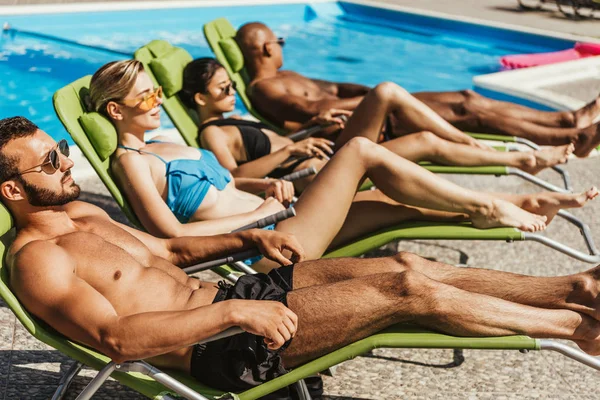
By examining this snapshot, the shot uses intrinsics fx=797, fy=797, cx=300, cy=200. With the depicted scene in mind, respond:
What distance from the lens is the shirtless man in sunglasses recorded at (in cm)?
247

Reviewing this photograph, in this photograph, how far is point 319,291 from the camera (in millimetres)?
2748

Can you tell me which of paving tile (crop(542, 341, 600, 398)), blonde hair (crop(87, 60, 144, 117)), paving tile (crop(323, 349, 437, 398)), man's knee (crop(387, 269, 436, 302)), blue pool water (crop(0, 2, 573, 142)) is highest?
blonde hair (crop(87, 60, 144, 117))

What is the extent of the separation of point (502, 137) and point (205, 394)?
10.7ft

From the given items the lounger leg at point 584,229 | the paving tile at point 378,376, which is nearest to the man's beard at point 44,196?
the paving tile at point 378,376

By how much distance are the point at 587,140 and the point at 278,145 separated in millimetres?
1921

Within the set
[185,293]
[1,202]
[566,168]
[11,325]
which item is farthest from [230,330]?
[566,168]

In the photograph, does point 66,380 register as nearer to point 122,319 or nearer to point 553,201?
point 122,319

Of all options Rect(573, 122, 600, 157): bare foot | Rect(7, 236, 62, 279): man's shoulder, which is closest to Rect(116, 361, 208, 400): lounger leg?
Rect(7, 236, 62, 279): man's shoulder

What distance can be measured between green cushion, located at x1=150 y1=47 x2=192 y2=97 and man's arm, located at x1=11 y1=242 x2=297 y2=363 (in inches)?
89.6

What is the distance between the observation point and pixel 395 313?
2.66 meters

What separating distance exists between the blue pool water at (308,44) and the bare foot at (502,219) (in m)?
7.08

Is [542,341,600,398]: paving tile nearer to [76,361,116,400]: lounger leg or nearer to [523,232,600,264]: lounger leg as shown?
[523,232,600,264]: lounger leg

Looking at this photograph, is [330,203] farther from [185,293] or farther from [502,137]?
[502,137]

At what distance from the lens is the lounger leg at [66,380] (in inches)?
119
